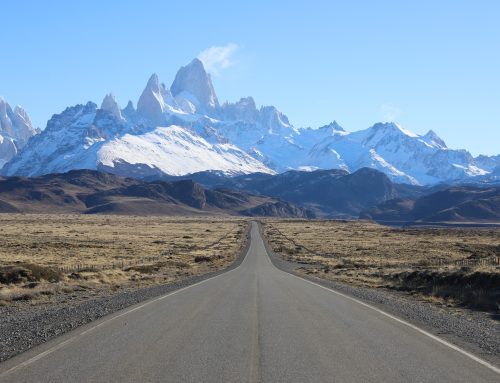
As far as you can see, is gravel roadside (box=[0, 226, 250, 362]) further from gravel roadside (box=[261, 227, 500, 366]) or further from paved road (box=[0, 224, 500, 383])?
gravel roadside (box=[261, 227, 500, 366])

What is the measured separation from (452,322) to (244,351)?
8009 mm

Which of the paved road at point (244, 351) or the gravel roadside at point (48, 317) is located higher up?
the paved road at point (244, 351)

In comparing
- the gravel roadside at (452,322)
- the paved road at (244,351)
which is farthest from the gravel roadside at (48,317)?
the gravel roadside at (452,322)

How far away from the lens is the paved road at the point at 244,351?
32.6ft

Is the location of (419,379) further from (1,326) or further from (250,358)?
(1,326)

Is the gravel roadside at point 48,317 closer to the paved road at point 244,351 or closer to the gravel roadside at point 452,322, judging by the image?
the paved road at point 244,351

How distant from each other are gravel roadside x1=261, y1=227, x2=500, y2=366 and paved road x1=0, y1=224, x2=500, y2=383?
0.67 metres

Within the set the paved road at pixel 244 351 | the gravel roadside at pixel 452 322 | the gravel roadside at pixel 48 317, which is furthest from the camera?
the gravel roadside at pixel 48 317

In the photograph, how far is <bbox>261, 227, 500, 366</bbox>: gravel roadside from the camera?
1306cm

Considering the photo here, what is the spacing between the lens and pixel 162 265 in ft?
146

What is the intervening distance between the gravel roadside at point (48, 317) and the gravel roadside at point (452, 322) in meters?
9.19

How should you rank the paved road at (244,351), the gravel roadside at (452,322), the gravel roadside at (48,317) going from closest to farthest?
the paved road at (244,351), the gravel roadside at (452,322), the gravel roadside at (48,317)

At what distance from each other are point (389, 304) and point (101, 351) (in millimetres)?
12820

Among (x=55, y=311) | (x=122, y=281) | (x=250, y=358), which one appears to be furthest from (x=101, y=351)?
(x=122, y=281)
